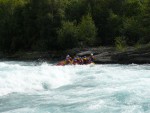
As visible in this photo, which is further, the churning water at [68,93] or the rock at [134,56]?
the rock at [134,56]

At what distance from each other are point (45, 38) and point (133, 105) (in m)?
46.1

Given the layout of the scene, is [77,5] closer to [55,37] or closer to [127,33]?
[55,37]

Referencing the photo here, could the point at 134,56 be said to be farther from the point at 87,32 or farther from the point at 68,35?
the point at 68,35

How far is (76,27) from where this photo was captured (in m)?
54.8

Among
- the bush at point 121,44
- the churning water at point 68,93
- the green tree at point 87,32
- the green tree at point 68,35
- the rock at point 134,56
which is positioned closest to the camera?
the churning water at point 68,93

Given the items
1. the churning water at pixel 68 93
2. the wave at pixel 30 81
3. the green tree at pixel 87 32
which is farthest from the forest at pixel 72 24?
the churning water at pixel 68 93

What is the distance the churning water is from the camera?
46.6ft

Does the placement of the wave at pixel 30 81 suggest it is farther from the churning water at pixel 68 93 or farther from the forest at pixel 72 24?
the forest at pixel 72 24

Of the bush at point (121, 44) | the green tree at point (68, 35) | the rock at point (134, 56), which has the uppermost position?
the green tree at point (68, 35)

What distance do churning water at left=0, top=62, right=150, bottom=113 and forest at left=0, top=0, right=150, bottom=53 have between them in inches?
1031

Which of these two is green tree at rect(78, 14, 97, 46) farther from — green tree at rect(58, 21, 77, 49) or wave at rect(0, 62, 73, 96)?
wave at rect(0, 62, 73, 96)

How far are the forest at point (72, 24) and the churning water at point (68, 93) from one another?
2620cm

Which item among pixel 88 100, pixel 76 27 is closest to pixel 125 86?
pixel 88 100

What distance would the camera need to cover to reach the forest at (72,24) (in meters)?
50.9
